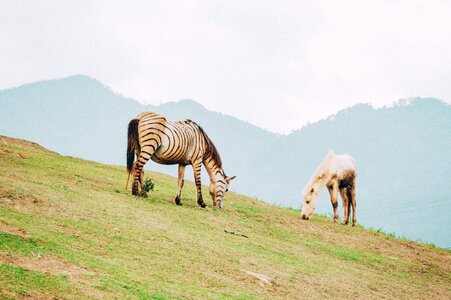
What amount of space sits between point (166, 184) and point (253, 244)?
12143mm

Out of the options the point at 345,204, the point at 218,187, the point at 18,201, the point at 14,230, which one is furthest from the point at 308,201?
the point at 14,230

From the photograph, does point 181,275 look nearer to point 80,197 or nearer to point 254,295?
point 254,295

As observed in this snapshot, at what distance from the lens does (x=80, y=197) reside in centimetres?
1347

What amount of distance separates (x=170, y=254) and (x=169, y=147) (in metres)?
6.69

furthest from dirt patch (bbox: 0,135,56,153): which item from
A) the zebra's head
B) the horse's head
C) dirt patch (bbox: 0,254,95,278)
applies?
dirt patch (bbox: 0,254,95,278)

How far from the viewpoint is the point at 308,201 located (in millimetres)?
21109

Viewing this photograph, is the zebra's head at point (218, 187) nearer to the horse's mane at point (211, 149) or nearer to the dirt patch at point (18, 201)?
the horse's mane at point (211, 149)

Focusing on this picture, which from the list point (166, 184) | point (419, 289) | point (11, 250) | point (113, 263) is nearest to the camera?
point (11, 250)

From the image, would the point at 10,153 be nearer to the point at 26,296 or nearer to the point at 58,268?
the point at 58,268

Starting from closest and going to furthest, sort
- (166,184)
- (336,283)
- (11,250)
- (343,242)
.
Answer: (11,250) → (336,283) → (343,242) → (166,184)

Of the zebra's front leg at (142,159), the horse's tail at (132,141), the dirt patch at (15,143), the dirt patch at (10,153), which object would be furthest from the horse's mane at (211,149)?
the dirt patch at (15,143)

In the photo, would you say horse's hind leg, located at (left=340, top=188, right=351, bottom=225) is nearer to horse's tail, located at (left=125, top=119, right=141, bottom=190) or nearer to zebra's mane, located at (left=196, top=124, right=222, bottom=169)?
zebra's mane, located at (left=196, top=124, right=222, bottom=169)

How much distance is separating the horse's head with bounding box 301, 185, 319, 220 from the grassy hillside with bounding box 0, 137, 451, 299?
2308mm

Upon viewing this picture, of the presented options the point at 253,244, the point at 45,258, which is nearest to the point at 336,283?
the point at 253,244
